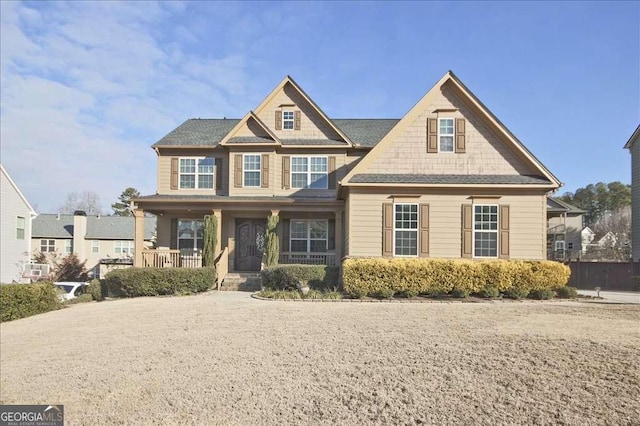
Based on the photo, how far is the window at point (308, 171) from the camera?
21.5m

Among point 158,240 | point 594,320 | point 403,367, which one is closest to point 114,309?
point 158,240

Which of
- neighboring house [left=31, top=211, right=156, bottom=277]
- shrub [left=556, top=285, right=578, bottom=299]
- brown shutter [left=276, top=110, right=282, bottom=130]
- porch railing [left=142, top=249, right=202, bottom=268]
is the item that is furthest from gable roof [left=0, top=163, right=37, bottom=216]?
shrub [left=556, top=285, right=578, bottom=299]

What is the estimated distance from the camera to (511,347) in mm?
7742

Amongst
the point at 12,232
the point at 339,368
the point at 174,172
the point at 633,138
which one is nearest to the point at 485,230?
Answer: the point at 339,368

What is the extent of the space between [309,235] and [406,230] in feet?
19.8

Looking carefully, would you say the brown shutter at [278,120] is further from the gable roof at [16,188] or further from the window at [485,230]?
the gable roof at [16,188]

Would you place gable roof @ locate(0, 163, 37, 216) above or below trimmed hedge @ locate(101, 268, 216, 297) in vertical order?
above

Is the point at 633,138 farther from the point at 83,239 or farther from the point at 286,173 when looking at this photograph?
the point at 83,239

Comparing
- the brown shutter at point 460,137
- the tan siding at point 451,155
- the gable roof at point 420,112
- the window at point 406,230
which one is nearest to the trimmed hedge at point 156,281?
the gable roof at point 420,112

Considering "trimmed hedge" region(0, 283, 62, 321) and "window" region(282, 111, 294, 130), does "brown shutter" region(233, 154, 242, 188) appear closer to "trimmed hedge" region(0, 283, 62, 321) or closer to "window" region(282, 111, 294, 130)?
"window" region(282, 111, 294, 130)

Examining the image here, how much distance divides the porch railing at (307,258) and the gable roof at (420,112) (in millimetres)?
4875

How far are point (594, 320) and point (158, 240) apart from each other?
17.5 meters

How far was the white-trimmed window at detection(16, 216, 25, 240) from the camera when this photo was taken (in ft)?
99.9

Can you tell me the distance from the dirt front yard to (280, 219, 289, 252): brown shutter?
9662 mm
